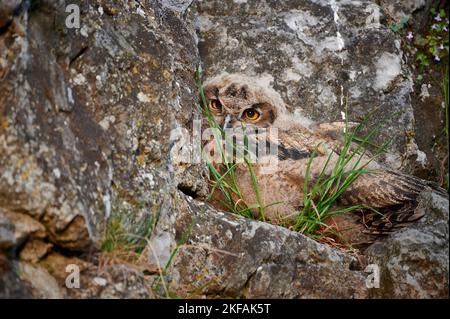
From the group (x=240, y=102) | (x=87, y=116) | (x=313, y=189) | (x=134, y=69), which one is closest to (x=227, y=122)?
(x=240, y=102)

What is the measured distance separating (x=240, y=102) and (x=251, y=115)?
150mm

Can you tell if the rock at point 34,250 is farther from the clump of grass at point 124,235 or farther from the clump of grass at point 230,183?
the clump of grass at point 230,183

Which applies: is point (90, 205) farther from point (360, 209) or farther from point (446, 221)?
point (446, 221)

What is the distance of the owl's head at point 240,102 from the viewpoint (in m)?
3.99

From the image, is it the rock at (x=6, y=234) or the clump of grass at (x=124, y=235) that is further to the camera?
the clump of grass at (x=124, y=235)

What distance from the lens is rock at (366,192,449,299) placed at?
2.94 meters

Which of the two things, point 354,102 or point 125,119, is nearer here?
point 125,119

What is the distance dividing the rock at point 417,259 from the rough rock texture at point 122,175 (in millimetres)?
10

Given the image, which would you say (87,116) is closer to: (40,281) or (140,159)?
(140,159)

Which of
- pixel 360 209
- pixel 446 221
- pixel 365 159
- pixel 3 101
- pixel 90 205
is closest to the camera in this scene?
pixel 3 101

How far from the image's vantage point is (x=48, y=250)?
2488 millimetres

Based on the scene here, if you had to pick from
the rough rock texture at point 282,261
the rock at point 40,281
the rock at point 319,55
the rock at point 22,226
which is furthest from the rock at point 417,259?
the rock at point 22,226

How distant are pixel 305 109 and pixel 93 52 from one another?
179 cm
